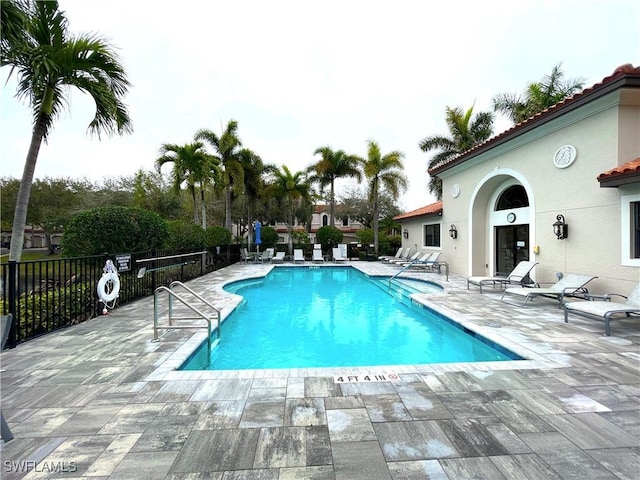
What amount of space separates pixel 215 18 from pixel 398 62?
705 cm

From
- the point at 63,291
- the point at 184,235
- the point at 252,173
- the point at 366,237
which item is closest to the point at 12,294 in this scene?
the point at 63,291

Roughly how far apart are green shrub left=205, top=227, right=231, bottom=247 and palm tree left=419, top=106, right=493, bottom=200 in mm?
14029

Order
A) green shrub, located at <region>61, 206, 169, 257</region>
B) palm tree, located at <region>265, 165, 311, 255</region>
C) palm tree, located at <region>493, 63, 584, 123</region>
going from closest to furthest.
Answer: green shrub, located at <region>61, 206, 169, 257</region>
palm tree, located at <region>493, 63, 584, 123</region>
palm tree, located at <region>265, 165, 311, 255</region>

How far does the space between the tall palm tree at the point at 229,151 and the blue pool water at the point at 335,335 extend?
9.90m

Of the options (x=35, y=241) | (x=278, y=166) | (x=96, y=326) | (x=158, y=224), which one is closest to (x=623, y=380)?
(x=96, y=326)

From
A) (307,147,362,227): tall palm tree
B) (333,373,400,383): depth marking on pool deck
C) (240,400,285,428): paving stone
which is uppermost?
(307,147,362,227): tall palm tree

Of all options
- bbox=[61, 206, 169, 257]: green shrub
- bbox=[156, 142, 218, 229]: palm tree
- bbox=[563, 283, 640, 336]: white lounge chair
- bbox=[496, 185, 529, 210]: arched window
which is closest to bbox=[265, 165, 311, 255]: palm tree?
bbox=[156, 142, 218, 229]: palm tree

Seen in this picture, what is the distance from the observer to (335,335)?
252 inches

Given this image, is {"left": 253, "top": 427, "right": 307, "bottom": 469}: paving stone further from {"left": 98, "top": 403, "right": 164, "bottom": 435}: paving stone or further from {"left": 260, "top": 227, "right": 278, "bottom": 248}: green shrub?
{"left": 260, "top": 227, "right": 278, "bottom": 248}: green shrub

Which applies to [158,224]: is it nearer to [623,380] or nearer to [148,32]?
[148,32]

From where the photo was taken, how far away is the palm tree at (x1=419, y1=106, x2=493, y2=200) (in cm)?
2056

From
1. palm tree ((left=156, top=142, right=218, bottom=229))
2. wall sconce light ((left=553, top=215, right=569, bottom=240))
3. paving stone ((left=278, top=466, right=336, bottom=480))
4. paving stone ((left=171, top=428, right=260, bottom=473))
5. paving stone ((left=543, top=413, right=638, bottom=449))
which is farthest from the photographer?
palm tree ((left=156, top=142, right=218, bottom=229))

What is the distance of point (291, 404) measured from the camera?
2893 millimetres

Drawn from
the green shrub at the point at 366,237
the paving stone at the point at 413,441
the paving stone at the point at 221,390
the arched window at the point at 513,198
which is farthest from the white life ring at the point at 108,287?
the green shrub at the point at 366,237
